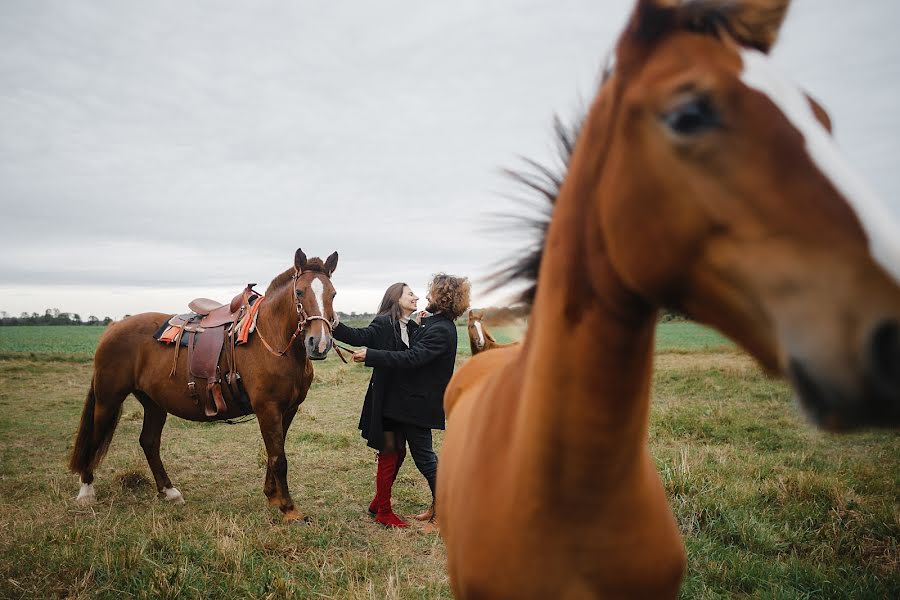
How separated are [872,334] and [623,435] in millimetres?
638

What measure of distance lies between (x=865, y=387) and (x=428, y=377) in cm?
441

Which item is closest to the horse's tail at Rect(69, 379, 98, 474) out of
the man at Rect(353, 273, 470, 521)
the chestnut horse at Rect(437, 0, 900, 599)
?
the man at Rect(353, 273, 470, 521)

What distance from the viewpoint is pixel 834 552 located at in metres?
3.45

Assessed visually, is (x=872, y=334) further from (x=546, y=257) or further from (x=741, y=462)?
(x=741, y=462)

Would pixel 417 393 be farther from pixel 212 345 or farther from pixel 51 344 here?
pixel 51 344

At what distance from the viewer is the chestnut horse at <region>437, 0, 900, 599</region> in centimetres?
81

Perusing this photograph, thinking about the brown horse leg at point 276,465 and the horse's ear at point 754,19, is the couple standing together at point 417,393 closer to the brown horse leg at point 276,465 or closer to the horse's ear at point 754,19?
the brown horse leg at point 276,465

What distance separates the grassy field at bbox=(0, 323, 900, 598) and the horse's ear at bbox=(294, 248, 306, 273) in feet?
8.20

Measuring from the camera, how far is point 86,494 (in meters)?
5.46

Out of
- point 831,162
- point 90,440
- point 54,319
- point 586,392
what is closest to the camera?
point 831,162

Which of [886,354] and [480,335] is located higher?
[886,354]

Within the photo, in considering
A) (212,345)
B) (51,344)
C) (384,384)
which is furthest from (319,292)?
(51,344)

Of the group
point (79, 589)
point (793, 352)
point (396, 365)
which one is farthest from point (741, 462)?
point (79, 589)

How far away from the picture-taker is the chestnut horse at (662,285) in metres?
0.81
